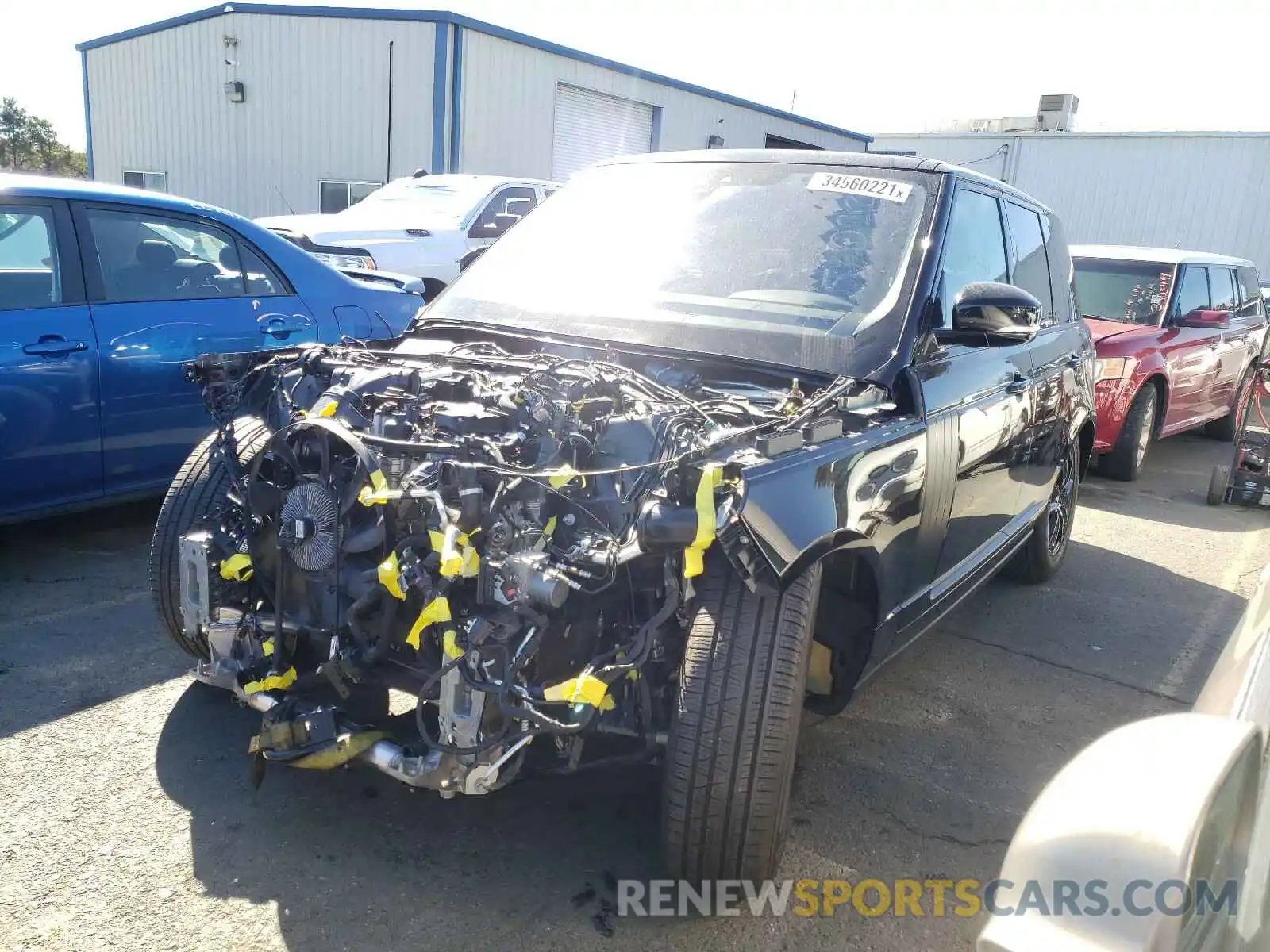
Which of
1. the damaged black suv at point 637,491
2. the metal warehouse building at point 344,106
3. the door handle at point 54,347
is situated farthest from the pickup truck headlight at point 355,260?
the metal warehouse building at point 344,106

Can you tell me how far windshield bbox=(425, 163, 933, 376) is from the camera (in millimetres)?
3000

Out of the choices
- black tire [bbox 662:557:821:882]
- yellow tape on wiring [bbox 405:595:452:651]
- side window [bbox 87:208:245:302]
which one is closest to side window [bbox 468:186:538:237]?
side window [bbox 87:208:245:302]

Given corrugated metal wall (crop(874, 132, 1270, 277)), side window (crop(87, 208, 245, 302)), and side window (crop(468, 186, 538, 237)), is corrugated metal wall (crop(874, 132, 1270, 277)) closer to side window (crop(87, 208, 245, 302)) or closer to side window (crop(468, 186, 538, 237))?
side window (crop(468, 186, 538, 237))

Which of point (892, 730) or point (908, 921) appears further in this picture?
point (892, 730)

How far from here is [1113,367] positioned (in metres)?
6.89

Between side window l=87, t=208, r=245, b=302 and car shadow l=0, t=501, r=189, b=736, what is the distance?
1.20 metres

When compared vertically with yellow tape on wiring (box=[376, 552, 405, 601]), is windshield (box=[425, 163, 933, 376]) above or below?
above

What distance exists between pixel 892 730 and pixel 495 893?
1562mm

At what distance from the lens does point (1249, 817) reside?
4.09 feet

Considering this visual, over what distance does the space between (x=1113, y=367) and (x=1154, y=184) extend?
1879cm

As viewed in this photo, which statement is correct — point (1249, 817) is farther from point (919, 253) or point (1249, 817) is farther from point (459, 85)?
point (459, 85)

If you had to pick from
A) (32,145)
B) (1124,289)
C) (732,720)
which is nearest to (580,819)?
(732,720)

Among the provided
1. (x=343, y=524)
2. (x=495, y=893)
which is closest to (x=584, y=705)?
(x=495, y=893)

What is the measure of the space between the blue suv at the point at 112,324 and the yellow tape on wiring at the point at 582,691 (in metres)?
3.02
